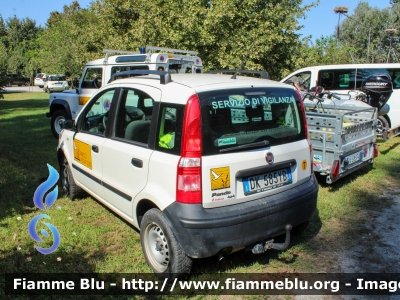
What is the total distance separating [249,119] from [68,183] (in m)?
3.19

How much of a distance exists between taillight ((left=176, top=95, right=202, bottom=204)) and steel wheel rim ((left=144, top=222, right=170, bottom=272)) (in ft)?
1.66

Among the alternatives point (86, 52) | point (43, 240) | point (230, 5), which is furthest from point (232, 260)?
point (86, 52)

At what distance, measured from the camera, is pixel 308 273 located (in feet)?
11.4

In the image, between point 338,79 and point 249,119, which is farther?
point 338,79

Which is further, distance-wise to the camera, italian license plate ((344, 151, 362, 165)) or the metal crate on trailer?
italian license plate ((344, 151, 362, 165))

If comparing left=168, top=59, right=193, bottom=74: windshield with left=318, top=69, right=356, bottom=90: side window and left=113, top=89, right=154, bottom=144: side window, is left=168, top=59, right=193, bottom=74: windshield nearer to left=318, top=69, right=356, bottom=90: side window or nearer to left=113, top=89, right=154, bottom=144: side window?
left=113, top=89, right=154, bottom=144: side window

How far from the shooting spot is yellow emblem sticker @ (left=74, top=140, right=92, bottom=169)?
4297 mm

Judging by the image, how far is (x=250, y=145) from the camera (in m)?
3.12

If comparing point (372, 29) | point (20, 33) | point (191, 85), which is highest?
point (20, 33)

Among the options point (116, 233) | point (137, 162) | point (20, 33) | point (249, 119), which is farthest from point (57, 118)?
point (20, 33)

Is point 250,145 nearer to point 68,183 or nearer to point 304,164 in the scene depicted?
point 304,164

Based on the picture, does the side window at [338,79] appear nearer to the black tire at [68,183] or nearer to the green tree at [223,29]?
the green tree at [223,29]

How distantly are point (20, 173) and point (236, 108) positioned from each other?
4.92m

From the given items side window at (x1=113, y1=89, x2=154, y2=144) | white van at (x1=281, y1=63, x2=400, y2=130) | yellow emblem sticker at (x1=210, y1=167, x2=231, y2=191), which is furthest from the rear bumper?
white van at (x1=281, y1=63, x2=400, y2=130)
